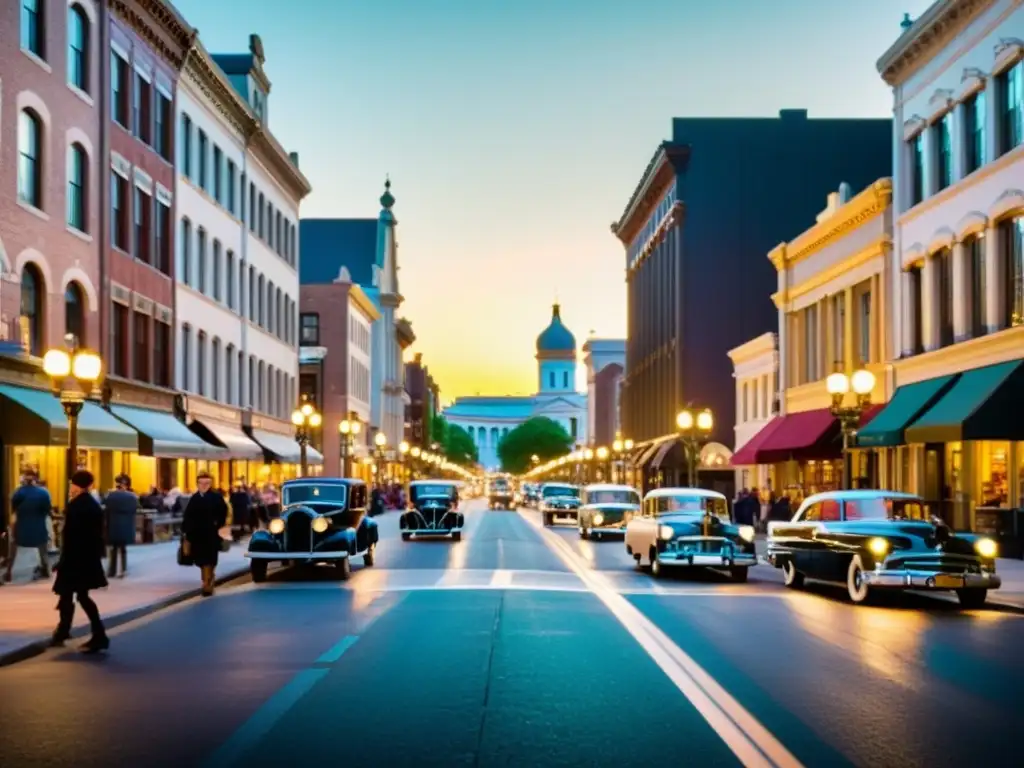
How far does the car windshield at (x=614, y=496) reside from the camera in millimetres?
48219

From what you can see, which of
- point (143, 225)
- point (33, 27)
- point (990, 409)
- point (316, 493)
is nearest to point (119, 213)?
point (143, 225)

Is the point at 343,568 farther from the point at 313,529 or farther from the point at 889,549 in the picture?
the point at 889,549

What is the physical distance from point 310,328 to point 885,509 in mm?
69999

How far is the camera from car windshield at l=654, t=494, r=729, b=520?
29.8 m

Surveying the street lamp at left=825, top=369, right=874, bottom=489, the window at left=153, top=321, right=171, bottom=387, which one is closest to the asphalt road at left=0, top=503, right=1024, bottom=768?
the street lamp at left=825, top=369, right=874, bottom=489

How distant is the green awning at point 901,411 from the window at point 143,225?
2110cm

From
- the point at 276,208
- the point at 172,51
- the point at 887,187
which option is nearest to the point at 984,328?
the point at 887,187

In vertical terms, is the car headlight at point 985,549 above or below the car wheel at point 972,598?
above

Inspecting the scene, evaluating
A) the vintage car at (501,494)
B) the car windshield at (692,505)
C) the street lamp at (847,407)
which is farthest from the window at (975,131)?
the vintage car at (501,494)

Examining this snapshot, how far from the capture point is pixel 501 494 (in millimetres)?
103188

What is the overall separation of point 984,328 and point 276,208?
39380 mm

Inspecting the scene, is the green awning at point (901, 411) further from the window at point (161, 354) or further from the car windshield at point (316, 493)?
the window at point (161, 354)

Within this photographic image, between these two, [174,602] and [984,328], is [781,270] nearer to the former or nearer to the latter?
[984,328]

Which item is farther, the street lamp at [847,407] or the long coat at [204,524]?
the street lamp at [847,407]
